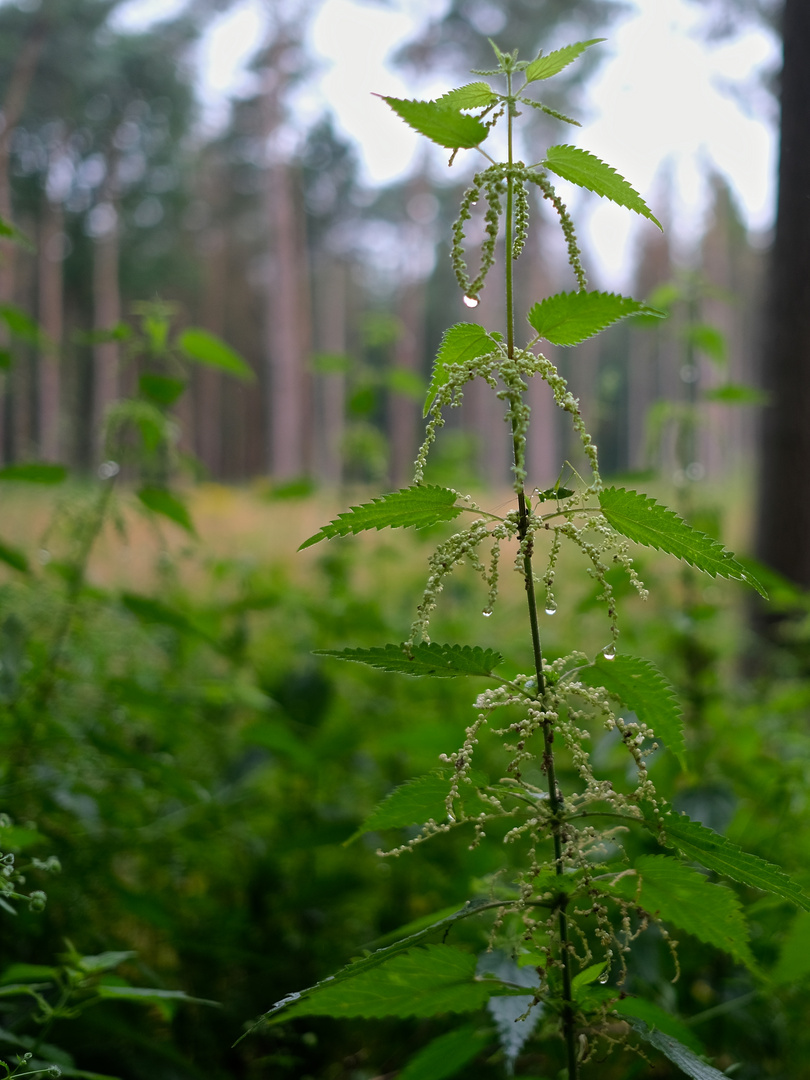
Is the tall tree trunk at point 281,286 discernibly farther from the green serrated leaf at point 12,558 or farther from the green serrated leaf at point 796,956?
the green serrated leaf at point 796,956

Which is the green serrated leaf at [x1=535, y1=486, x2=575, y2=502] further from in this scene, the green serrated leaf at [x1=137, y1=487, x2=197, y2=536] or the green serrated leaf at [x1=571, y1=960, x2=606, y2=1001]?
the green serrated leaf at [x1=137, y1=487, x2=197, y2=536]

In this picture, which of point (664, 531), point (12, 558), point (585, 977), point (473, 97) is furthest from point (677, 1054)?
point (12, 558)

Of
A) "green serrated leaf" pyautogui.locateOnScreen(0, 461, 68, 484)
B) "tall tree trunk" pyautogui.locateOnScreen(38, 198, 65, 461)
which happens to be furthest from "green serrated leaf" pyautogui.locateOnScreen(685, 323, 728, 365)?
"tall tree trunk" pyautogui.locateOnScreen(38, 198, 65, 461)

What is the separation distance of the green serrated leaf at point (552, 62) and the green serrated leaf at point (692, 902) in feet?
3.17

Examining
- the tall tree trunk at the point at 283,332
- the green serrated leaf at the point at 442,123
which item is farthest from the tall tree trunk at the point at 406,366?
the green serrated leaf at the point at 442,123

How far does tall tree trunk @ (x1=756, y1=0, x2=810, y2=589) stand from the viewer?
4250mm

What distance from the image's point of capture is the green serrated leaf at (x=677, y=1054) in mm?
870

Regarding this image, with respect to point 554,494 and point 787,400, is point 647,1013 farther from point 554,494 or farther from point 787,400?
point 787,400

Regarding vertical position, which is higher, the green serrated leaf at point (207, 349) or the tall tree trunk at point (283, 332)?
the tall tree trunk at point (283, 332)

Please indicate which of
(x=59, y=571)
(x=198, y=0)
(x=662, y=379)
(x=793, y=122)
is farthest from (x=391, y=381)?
(x=662, y=379)

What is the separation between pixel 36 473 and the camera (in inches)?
70.5

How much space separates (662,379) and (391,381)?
3765 centimetres

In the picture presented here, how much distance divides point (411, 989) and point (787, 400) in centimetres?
442

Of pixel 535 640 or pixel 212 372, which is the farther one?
pixel 212 372
